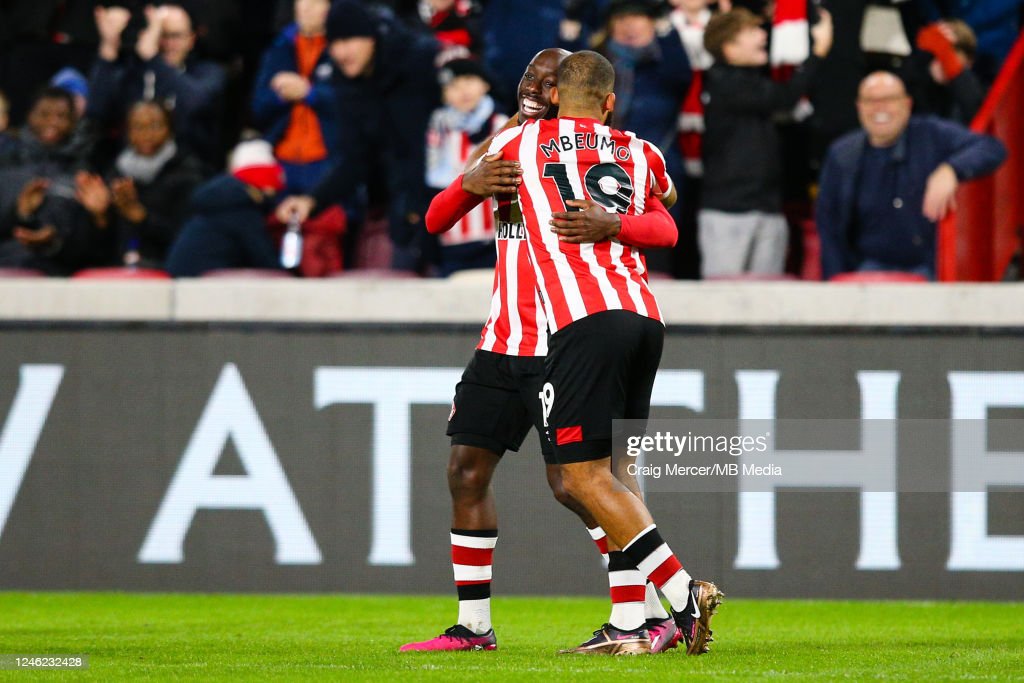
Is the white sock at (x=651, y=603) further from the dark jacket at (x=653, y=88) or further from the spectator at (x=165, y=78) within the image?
the spectator at (x=165, y=78)

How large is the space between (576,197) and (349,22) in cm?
474

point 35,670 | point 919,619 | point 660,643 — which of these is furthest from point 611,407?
point 919,619

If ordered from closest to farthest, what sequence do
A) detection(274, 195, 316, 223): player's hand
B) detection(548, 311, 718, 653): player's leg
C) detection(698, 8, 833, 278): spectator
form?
detection(548, 311, 718, 653): player's leg → detection(698, 8, 833, 278): spectator → detection(274, 195, 316, 223): player's hand

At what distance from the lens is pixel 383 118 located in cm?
958

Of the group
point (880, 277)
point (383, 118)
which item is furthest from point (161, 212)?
point (880, 277)

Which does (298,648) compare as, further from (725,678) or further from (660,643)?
(725,678)

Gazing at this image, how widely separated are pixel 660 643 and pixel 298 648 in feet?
4.58

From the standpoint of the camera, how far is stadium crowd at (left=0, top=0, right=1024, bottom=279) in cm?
888

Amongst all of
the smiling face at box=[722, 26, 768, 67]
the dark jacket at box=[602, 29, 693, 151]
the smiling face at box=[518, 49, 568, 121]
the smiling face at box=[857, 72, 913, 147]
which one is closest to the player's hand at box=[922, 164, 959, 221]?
the smiling face at box=[857, 72, 913, 147]

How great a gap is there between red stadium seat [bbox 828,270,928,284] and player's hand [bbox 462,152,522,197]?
3534 millimetres

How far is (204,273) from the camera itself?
30.1ft

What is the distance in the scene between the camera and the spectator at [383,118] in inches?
372

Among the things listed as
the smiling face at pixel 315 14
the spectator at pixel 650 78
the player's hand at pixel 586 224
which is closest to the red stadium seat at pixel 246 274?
the smiling face at pixel 315 14

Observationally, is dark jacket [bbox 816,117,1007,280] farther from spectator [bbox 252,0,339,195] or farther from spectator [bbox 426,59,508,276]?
spectator [bbox 252,0,339,195]
